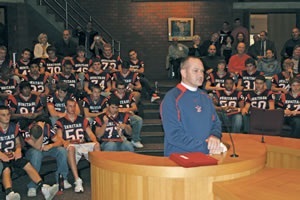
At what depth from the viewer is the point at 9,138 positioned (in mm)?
8695

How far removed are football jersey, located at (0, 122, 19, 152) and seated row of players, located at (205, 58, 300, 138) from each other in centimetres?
375

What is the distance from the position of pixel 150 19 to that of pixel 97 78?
5.22 m

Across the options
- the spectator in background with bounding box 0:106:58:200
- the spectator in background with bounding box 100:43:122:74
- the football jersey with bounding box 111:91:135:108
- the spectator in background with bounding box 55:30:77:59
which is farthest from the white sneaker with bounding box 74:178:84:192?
the spectator in background with bounding box 55:30:77:59

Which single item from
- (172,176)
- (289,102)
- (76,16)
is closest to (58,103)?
(289,102)

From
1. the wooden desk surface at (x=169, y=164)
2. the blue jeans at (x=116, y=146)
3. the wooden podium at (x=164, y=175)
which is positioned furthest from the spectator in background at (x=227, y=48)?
the wooden podium at (x=164, y=175)

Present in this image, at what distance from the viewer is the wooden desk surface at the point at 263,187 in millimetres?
4969

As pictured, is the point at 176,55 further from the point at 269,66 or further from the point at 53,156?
the point at 53,156

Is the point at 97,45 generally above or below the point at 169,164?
above

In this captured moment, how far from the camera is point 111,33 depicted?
1661cm

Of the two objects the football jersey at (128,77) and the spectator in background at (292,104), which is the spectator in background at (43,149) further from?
the spectator in background at (292,104)

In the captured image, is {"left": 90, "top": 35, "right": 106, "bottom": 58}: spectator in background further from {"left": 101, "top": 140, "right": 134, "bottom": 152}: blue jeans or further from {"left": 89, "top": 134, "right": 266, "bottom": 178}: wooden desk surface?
{"left": 89, "top": 134, "right": 266, "bottom": 178}: wooden desk surface

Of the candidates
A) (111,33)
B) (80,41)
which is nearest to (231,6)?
(111,33)

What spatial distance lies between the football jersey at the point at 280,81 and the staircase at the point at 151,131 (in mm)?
2526

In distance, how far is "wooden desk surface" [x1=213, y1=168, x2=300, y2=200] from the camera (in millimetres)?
4969
